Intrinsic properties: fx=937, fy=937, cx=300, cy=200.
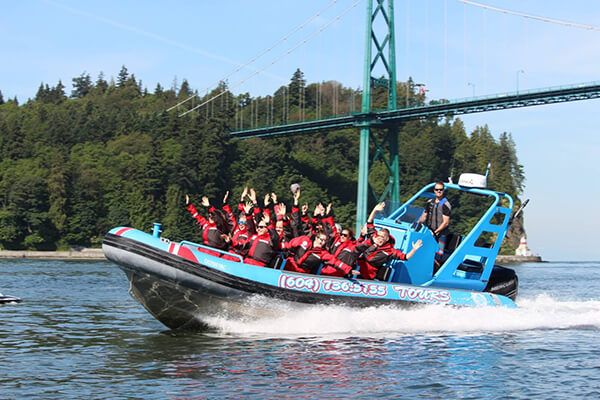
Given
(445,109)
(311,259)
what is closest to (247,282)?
(311,259)

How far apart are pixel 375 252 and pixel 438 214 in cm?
152

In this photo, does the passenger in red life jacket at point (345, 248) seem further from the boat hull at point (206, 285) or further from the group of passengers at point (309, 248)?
the boat hull at point (206, 285)

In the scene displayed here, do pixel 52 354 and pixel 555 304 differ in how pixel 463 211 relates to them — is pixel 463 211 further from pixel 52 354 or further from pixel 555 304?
pixel 52 354

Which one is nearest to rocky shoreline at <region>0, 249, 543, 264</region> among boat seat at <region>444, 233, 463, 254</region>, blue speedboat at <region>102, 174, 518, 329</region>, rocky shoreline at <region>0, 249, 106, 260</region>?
rocky shoreline at <region>0, 249, 106, 260</region>

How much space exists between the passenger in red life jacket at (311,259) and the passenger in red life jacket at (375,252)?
318mm

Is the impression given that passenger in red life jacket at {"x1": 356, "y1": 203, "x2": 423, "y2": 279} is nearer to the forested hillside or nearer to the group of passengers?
the group of passengers

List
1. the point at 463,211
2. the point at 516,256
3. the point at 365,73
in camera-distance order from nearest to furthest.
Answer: the point at 365,73
the point at 463,211
the point at 516,256

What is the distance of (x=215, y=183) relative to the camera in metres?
77.2

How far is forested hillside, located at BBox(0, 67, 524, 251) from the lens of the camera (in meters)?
71.5

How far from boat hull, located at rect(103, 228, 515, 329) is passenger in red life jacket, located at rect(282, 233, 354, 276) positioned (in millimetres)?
165

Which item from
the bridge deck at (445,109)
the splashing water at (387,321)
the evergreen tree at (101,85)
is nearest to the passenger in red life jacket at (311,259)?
the splashing water at (387,321)

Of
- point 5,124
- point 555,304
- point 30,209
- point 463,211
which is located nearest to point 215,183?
point 30,209

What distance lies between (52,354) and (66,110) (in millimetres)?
97173

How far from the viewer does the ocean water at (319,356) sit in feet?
29.6
